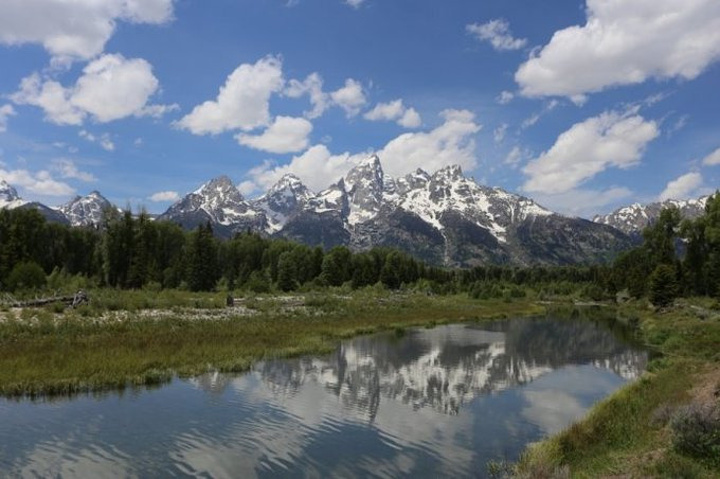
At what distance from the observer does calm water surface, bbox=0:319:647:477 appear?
724 inches

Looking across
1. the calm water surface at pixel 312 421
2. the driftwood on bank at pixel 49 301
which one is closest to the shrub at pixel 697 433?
the calm water surface at pixel 312 421

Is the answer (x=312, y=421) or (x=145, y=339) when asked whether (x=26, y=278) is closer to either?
(x=145, y=339)

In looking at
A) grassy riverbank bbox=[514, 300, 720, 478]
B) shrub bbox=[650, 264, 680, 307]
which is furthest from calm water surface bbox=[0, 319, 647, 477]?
shrub bbox=[650, 264, 680, 307]

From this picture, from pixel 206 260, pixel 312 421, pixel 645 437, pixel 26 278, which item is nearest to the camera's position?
pixel 645 437

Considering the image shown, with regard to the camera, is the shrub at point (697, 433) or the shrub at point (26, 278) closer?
the shrub at point (697, 433)

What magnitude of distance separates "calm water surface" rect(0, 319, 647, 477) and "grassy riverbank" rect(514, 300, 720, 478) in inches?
84.2

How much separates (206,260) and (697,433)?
105 metres

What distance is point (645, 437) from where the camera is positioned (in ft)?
67.2

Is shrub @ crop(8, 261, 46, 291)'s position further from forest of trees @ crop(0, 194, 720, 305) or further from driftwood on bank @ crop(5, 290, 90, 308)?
driftwood on bank @ crop(5, 290, 90, 308)

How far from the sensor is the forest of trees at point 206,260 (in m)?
98.5

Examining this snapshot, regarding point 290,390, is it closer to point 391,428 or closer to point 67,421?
point 391,428

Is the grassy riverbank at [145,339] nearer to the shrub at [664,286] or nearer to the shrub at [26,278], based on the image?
the shrub at [26,278]

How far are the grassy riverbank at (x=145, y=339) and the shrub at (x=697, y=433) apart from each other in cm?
2508

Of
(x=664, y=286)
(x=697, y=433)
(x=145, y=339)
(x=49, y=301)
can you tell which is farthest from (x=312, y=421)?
(x=664, y=286)
